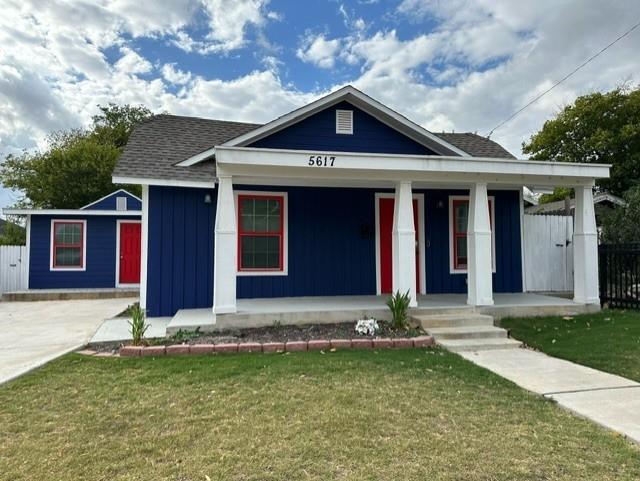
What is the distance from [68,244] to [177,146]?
6.62m

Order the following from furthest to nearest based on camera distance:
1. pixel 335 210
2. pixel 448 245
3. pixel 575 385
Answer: pixel 448 245 → pixel 335 210 → pixel 575 385

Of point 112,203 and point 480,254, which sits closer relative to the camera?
point 480,254

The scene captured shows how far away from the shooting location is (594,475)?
238 centimetres

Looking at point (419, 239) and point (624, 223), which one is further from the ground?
point (624, 223)

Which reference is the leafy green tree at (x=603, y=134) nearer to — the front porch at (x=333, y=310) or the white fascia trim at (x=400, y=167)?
the white fascia trim at (x=400, y=167)

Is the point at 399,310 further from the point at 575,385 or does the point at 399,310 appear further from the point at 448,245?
the point at 448,245

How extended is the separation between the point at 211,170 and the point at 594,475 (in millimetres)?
7022

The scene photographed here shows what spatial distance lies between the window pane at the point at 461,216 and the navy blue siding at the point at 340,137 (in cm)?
146

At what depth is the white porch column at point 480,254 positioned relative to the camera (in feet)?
22.6

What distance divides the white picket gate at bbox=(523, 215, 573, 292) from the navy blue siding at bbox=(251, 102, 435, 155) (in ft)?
10.9

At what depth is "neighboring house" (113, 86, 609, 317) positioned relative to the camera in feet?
21.8

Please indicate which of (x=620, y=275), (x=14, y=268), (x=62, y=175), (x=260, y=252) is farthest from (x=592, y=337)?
(x=62, y=175)

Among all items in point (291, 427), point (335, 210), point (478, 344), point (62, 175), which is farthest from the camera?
point (62, 175)

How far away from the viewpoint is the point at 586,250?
7.41 metres
